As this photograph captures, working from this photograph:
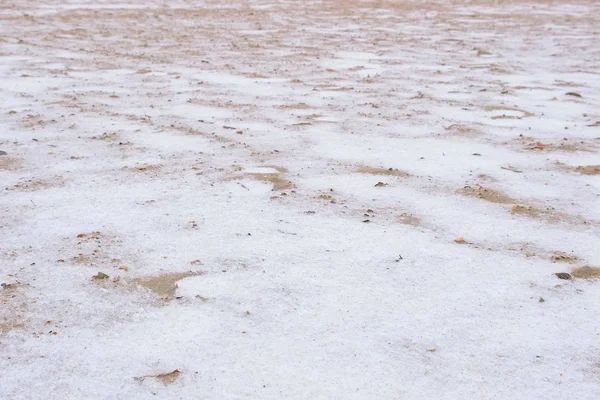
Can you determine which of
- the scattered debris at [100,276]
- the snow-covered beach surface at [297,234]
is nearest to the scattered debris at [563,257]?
the snow-covered beach surface at [297,234]

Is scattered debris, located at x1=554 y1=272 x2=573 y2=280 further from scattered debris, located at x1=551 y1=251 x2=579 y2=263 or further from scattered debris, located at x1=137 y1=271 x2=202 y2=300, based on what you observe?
scattered debris, located at x1=137 y1=271 x2=202 y2=300

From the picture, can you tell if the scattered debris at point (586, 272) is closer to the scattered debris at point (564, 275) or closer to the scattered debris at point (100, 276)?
the scattered debris at point (564, 275)

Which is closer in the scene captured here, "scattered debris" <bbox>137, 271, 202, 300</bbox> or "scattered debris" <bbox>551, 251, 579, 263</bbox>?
"scattered debris" <bbox>137, 271, 202, 300</bbox>

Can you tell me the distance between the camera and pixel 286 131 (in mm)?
2783

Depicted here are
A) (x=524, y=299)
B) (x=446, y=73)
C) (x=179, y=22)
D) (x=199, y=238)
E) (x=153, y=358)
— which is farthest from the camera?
(x=179, y=22)

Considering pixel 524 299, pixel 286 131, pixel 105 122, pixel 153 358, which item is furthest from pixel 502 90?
pixel 153 358

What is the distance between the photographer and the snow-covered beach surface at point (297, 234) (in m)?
1.24

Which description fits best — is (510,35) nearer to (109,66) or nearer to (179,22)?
(179,22)

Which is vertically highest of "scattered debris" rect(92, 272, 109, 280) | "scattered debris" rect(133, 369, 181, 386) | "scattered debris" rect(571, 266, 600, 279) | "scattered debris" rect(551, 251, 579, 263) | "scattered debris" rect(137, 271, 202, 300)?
"scattered debris" rect(92, 272, 109, 280)

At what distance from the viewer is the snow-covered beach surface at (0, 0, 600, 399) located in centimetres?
124

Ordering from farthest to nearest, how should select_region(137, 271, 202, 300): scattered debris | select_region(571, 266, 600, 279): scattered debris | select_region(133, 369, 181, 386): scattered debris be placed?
select_region(571, 266, 600, 279): scattered debris
select_region(137, 271, 202, 300): scattered debris
select_region(133, 369, 181, 386): scattered debris

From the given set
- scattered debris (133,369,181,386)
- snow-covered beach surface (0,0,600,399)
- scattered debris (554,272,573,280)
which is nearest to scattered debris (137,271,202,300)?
snow-covered beach surface (0,0,600,399)

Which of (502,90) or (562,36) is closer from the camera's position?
(502,90)

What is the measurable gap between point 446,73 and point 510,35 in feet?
7.07
